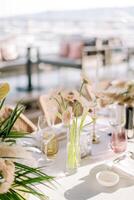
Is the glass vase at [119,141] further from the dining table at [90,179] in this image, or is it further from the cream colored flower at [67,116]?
the cream colored flower at [67,116]

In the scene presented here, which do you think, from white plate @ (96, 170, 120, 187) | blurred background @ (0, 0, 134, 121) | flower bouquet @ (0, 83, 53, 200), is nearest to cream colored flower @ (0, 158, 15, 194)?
flower bouquet @ (0, 83, 53, 200)

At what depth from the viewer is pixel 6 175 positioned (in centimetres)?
81

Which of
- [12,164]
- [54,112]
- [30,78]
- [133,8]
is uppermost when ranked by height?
[133,8]

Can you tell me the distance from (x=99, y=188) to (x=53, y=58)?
537 centimetres

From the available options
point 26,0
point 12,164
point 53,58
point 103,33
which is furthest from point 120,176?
point 26,0

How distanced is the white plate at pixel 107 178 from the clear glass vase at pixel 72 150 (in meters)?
0.11

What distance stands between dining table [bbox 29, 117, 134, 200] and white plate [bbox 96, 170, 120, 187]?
1 centimetres

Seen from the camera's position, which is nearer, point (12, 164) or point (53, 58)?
point (12, 164)

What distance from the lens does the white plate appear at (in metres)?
1.35

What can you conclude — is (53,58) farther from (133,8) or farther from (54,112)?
(133,8)

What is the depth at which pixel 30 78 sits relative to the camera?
5770 millimetres

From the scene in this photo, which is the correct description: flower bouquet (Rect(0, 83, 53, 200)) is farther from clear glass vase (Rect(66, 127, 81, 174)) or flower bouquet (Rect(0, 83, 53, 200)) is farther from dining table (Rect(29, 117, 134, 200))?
clear glass vase (Rect(66, 127, 81, 174))

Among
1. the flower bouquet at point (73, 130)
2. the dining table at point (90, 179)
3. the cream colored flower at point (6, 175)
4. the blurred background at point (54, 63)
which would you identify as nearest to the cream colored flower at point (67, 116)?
the flower bouquet at point (73, 130)

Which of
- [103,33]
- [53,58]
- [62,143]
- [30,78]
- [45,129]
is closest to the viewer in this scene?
[45,129]
